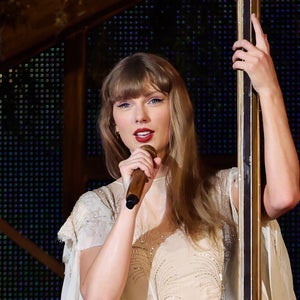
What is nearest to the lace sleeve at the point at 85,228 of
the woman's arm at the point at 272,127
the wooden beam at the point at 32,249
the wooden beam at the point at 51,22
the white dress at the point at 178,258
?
the white dress at the point at 178,258

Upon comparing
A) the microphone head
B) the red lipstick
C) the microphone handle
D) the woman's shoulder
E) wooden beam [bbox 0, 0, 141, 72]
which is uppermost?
wooden beam [bbox 0, 0, 141, 72]

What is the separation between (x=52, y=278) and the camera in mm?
2357

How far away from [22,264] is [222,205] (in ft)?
2.38

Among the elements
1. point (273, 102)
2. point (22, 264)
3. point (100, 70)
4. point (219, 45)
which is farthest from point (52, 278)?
point (273, 102)

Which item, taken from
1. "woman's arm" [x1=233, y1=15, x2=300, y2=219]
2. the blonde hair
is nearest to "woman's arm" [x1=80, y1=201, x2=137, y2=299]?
the blonde hair

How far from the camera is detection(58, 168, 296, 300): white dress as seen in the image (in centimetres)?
174

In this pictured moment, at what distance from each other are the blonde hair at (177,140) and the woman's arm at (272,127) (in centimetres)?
13

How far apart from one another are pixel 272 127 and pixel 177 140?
0.69 feet

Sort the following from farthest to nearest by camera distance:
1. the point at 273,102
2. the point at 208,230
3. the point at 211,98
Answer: the point at 211,98 → the point at 208,230 → the point at 273,102

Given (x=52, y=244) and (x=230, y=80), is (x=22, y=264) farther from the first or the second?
(x=230, y=80)

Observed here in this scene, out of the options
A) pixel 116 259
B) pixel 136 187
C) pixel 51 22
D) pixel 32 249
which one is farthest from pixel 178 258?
Answer: pixel 51 22

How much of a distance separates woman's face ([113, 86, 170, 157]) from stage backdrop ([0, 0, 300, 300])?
51 centimetres

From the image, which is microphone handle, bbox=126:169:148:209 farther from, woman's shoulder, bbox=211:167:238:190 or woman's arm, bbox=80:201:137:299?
woman's shoulder, bbox=211:167:238:190

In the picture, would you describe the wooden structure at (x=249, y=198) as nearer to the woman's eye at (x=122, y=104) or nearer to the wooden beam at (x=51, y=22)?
the woman's eye at (x=122, y=104)
